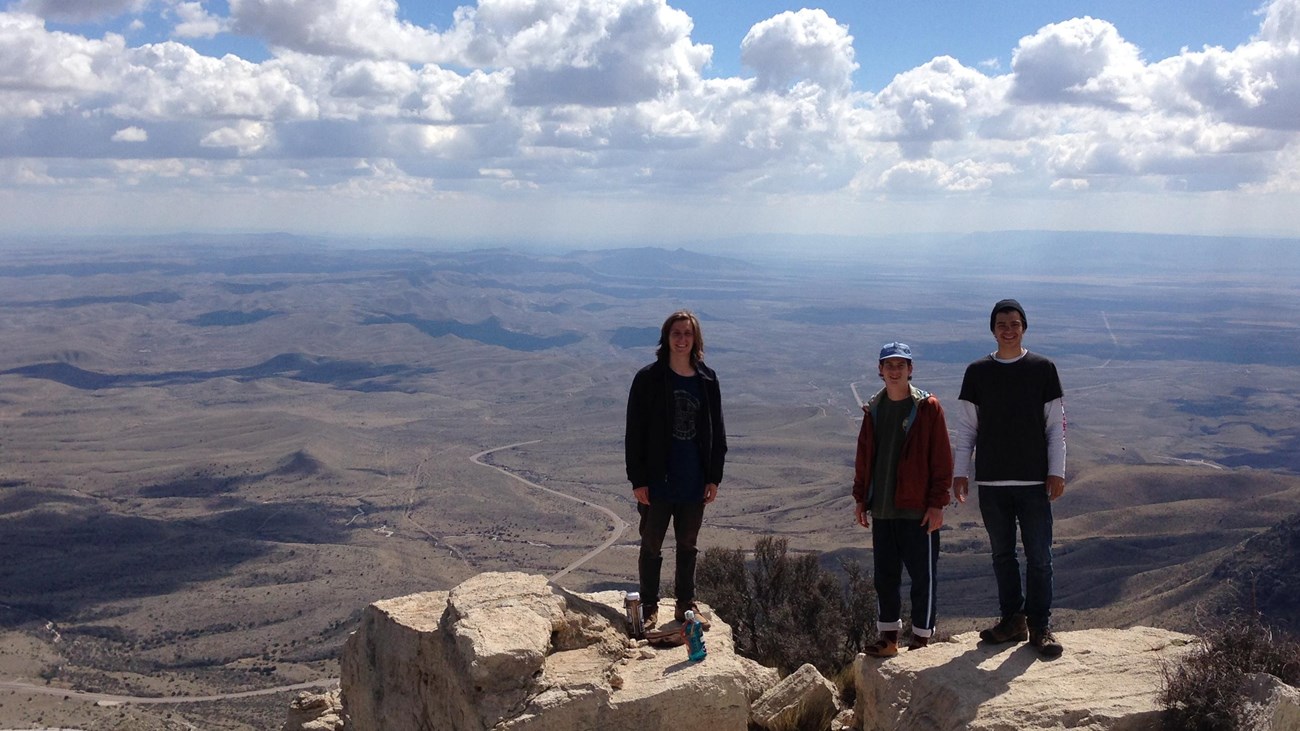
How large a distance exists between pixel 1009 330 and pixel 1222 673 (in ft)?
9.62

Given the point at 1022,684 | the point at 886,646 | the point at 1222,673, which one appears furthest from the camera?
the point at 886,646

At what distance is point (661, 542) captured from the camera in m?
8.71

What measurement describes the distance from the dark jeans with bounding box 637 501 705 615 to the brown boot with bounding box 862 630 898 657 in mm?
1758

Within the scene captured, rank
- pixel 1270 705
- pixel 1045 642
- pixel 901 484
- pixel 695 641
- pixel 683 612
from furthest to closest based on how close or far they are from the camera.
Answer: pixel 683 612, pixel 695 641, pixel 901 484, pixel 1045 642, pixel 1270 705

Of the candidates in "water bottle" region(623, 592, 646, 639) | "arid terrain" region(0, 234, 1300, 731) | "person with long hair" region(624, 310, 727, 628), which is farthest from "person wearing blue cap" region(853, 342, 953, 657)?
"arid terrain" region(0, 234, 1300, 731)

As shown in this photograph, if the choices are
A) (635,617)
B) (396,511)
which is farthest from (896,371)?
(396,511)

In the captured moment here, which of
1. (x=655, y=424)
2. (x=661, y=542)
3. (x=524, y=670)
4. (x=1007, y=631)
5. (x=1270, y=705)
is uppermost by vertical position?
(x=655, y=424)

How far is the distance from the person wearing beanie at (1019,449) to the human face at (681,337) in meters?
2.41

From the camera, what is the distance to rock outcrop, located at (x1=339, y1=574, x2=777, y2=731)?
736 cm

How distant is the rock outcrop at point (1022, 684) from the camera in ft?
22.3

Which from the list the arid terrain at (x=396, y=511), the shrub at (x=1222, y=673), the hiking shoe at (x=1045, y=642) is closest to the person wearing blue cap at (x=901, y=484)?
the hiking shoe at (x=1045, y=642)

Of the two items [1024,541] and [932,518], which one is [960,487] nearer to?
[932,518]

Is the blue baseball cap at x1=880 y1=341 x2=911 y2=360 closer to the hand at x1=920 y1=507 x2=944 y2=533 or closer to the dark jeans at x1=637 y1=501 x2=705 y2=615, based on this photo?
the hand at x1=920 y1=507 x2=944 y2=533

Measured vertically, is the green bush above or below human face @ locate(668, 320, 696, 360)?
below
